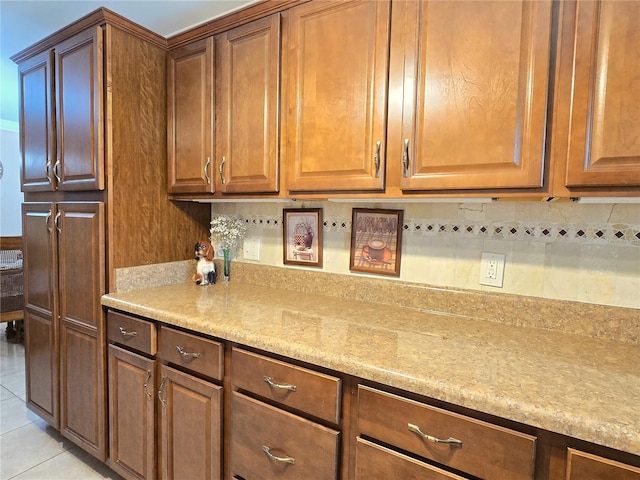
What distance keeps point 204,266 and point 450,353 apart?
137cm

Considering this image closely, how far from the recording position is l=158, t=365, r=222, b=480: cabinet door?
1291 millimetres

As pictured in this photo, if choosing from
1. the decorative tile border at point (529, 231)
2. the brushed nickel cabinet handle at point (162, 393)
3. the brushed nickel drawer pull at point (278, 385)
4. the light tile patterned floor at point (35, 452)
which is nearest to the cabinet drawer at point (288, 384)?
the brushed nickel drawer pull at point (278, 385)

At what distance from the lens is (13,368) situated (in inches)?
116

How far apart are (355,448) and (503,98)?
3.62 ft

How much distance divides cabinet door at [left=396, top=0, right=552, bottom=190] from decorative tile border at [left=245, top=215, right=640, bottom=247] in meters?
0.34

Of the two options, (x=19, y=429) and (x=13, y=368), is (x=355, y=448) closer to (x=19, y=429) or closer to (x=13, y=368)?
(x=19, y=429)

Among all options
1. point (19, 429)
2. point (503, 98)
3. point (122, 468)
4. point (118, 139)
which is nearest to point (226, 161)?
point (118, 139)

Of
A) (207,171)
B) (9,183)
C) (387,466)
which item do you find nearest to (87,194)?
(207,171)

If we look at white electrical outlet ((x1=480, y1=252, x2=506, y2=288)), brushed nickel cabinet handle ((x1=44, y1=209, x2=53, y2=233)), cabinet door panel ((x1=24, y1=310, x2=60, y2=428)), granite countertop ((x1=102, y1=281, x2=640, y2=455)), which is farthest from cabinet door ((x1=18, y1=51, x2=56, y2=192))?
white electrical outlet ((x1=480, y1=252, x2=506, y2=288))

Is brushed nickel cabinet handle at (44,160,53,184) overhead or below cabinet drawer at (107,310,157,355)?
overhead

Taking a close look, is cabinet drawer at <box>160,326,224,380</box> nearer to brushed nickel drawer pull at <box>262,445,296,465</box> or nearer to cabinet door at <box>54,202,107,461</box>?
brushed nickel drawer pull at <box>262,445,296,465</box>

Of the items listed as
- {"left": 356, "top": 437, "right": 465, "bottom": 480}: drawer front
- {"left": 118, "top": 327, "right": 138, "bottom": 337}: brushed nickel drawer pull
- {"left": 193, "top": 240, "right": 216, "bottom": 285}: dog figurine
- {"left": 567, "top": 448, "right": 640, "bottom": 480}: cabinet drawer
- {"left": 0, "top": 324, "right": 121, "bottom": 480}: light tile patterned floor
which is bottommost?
{"left": 0, "top": 324, "right": 121, "bottom": 480}: light tile patterned floor

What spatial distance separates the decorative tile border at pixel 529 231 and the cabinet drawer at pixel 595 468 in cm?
74

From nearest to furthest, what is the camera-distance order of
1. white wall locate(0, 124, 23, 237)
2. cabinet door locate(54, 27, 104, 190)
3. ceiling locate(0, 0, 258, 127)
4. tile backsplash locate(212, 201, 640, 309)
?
tile backsplash locate(212, 201, 640, 309), cabinet door locate(54, 27, 104, 190), ceiling locate(0, 0, 258, 127), white wall locate(0, 124, 23, 237)
